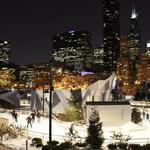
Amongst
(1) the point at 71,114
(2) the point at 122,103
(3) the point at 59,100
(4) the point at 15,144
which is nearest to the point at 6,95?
(3) the point at 59,100

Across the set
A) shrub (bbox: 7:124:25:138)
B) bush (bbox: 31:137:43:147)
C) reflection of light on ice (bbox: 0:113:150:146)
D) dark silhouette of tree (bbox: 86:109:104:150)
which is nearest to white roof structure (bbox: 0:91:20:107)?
reflection of light on ice (bbox: 0:113:150:146)

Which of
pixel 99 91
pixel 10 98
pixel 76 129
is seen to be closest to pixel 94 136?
pixel 76 129

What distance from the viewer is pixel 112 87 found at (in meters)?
62.3

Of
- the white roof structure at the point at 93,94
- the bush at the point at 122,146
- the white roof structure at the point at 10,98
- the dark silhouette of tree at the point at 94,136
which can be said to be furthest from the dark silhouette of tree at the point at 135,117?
the white roof structure at the point at 10,98

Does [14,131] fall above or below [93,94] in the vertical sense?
below

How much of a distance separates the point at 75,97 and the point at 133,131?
14.9 meters

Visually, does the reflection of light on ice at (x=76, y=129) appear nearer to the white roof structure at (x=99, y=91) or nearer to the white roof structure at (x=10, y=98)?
the white roof structure at (x=99, y=91)

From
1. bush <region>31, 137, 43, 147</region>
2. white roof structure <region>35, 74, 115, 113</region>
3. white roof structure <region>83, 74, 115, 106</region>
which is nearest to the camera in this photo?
bush <region>31, 137, 43, 147</region>

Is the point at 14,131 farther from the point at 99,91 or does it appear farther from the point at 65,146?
the point at 99,91

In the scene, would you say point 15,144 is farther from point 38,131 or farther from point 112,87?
point 112,87

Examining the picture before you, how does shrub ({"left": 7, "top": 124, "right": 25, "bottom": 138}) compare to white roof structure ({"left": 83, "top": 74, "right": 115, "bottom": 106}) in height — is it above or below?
below

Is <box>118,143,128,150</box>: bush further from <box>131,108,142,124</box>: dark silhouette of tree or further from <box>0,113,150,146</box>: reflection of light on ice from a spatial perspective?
<box>131,108,142,124</box>: dark silhouette of tree

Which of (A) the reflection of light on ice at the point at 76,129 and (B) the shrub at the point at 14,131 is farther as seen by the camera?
(A) the reflection of light on ice at the point at 76,129

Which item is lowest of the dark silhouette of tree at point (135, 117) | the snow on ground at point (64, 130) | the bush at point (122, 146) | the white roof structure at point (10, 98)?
the bush at point (122, 146)
